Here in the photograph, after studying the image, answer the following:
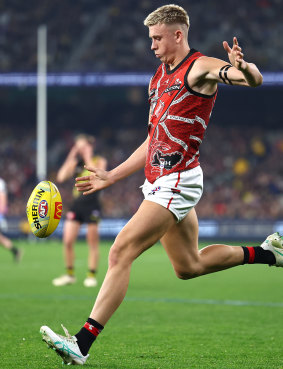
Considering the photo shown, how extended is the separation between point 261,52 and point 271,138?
13.3 feet

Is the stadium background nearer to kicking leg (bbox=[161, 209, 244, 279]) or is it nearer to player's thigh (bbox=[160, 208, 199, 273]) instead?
kicking leg (bbox=[161, 209, 244, 279])

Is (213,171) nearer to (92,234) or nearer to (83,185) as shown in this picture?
(92,234)

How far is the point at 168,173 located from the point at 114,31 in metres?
26.3

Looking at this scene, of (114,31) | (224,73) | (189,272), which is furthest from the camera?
(114,31)

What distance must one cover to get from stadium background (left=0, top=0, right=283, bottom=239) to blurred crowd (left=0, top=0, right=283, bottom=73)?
0.14 ft

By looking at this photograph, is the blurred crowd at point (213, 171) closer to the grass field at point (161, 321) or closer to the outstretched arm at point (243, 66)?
the grass field at point (161, 321)

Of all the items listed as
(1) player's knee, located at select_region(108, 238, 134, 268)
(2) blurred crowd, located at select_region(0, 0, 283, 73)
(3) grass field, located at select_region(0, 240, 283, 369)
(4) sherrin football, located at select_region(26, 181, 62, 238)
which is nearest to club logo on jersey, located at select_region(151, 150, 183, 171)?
(1) player's knee, located at select_region(108, 238, 134, 268)

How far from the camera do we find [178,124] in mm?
5578

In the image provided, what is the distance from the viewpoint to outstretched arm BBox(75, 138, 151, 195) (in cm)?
563

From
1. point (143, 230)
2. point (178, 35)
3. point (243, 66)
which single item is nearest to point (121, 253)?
point (143, 230)

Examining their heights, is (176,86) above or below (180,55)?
below

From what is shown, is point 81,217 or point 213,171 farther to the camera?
point 213,171

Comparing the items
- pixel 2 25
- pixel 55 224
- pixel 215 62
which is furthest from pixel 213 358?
pixel 2 25

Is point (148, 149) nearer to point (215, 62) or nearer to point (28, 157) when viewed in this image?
point (215, 62)
